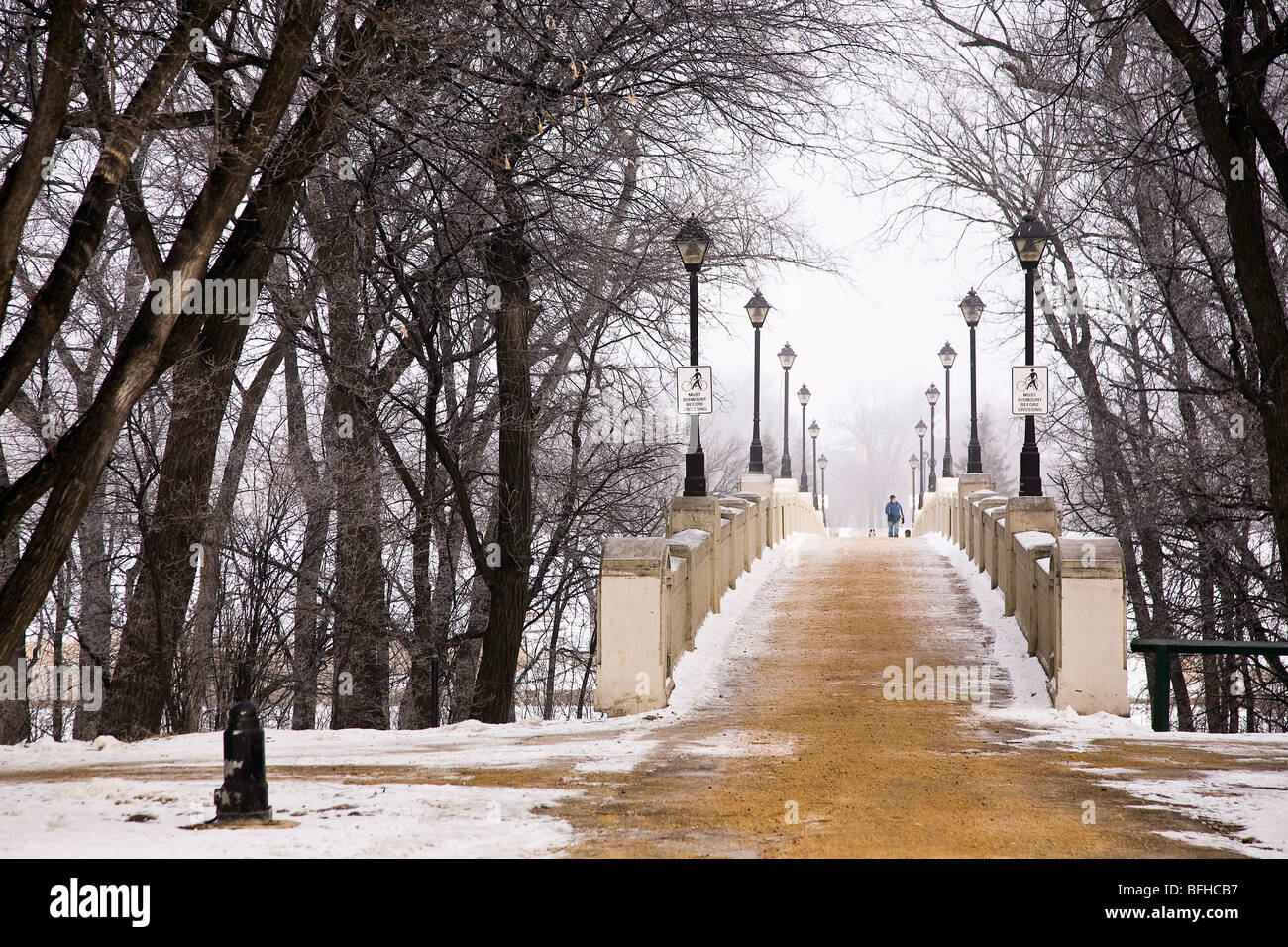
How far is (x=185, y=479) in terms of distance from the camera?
1275 cm

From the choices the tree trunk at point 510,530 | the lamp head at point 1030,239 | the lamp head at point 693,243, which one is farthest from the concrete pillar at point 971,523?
the tree trunk at point 510,530

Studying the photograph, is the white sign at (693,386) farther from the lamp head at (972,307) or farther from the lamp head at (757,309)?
the lamp head at (972,307)

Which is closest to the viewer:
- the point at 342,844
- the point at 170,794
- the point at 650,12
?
the point at 342,844

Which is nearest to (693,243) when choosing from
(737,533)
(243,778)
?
(737,533)

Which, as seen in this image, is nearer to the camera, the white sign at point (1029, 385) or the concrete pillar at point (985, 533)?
the white sign at point (1029, 385)

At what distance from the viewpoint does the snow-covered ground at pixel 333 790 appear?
5469 millimetres

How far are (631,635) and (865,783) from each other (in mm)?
3592

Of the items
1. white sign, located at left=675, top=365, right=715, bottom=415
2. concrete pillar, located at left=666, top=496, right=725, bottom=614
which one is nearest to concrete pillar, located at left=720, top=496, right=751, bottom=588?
concrete pillar, located at left=666, top=496, right=725, bottom=614

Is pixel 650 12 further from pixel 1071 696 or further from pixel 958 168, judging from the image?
pixel 958 168

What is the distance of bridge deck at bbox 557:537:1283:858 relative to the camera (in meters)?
5.79

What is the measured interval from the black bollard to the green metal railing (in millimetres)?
7430

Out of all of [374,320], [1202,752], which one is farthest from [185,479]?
[1202,752]

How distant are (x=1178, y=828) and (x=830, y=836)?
1870 millimetres

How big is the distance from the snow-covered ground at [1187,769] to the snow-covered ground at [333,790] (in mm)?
2576
